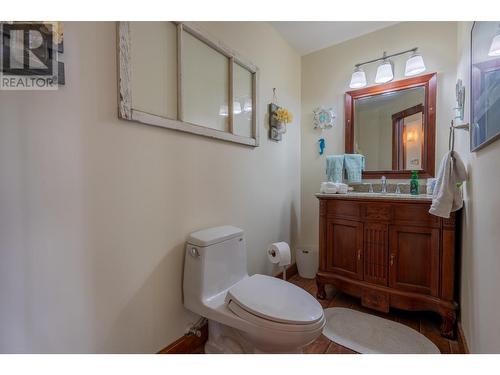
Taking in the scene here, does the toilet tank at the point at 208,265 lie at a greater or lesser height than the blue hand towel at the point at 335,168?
lesser

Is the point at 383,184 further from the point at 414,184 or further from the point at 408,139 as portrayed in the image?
the point at 408,139

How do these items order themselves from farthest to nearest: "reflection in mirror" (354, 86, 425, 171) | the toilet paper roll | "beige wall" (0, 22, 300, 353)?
"reflection in mirror" (354, 86, 425, 171) < the toilet paper roll < "beige wall" (0, 22, 300, 353)

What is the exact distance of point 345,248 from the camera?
1.83 metres

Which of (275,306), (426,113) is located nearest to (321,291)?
(275,306)

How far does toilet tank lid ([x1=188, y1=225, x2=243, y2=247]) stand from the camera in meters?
1.25

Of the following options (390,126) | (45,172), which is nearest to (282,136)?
(390,126)

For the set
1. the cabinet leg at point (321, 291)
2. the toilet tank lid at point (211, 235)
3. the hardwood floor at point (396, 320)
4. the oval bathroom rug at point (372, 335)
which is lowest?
the hardwood floor at point (396, 320)

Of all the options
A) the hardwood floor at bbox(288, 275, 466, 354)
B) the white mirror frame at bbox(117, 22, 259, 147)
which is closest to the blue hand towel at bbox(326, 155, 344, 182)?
the white mirror frame at bbox(117, 22, 259, 147)

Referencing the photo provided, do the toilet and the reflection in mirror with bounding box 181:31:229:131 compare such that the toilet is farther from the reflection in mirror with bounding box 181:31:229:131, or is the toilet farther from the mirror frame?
the mirror frame

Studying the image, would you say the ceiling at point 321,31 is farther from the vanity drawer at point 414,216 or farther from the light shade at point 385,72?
the vanity drawer at point 414,216

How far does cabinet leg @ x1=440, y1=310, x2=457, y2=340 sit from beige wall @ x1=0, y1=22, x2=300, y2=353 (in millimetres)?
1575

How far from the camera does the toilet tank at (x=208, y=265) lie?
48.1 inches

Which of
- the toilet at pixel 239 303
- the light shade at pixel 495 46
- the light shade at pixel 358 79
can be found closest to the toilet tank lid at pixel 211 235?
the toilet at pixel 239 303
